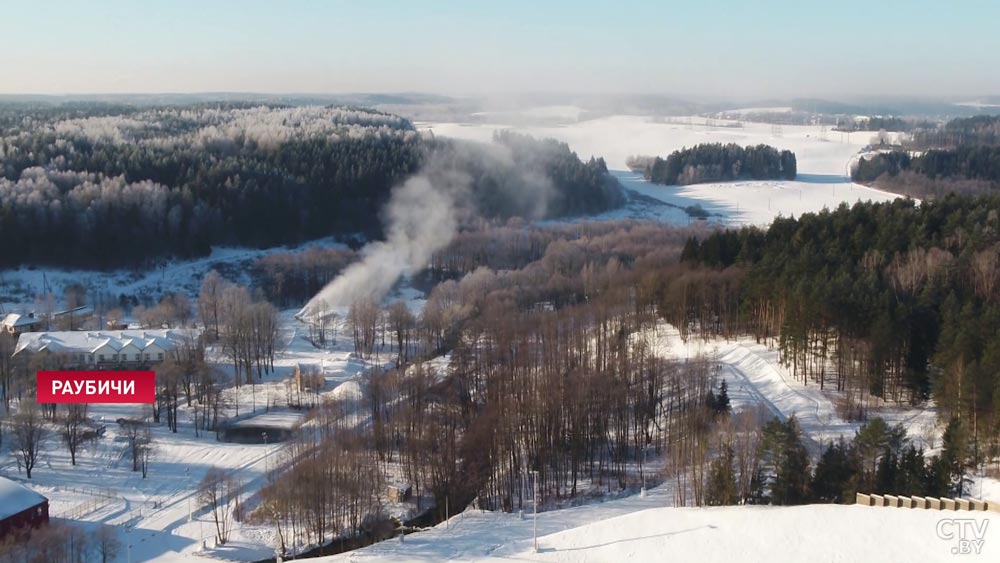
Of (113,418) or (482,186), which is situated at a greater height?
(482,186)

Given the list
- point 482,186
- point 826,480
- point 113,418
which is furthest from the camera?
point 482,186

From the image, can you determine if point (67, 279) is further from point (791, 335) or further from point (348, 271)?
point (791, 335)

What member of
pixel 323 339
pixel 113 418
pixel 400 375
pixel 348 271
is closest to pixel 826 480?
pixel 400 375

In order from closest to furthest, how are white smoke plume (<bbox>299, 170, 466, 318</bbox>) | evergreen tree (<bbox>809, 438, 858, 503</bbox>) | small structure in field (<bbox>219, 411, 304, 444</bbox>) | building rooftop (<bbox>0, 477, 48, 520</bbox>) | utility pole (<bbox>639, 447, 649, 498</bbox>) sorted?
1. evergreen tree (<bbox>809, 438, 858, 503</bbox>)
2. building rooftop (<bbox>0, 477, 48, 520</bbox>)
3. utility pole (<bbox>639, 447, 649, 498</bbox>)
4. small structure in field (<bbox>219, 411, 304, 444</bbox>)
5. white smoke plume (<bbox>299, 170, 466, 318</bbox>)

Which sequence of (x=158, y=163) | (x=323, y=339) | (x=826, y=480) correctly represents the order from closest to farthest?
1. (x=826, y=480)
2. (x=323, y=339)
3. (x=158, y=163)

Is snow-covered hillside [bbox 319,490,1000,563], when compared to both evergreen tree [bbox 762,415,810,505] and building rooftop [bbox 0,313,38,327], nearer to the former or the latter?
evergreen tree [bbox 762,415,810,505]

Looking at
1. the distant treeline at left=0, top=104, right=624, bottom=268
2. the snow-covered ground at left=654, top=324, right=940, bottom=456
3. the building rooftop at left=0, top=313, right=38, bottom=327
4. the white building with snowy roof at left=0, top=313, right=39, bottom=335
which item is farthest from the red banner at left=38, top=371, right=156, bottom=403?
the distant treeline at left=0, top=104, right=624, bottom=268
